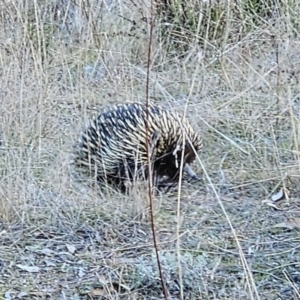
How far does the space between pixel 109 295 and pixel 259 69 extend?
217cm

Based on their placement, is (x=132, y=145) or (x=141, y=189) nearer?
(x=141, y=189)

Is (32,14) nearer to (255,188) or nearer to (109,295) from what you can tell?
(255,188)

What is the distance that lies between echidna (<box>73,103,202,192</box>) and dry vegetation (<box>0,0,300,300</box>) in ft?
0.31

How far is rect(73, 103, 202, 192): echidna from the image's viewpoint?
3.09 m

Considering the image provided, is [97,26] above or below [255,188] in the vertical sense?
above

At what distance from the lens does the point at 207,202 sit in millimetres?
2865

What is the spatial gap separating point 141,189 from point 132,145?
0.40m

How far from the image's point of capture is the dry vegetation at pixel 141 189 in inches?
88.1

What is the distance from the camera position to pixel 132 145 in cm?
316

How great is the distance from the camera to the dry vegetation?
2.24m

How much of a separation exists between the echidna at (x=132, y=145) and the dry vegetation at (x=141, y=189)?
0.10 meters

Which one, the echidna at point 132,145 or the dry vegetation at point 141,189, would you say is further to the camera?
the echidna at point 132,145

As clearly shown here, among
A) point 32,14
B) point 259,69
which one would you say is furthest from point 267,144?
point 32,14

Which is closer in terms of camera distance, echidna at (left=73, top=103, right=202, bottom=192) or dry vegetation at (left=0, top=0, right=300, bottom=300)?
dry vegetation at (left=0, top=0, right=300, bottom=300)
